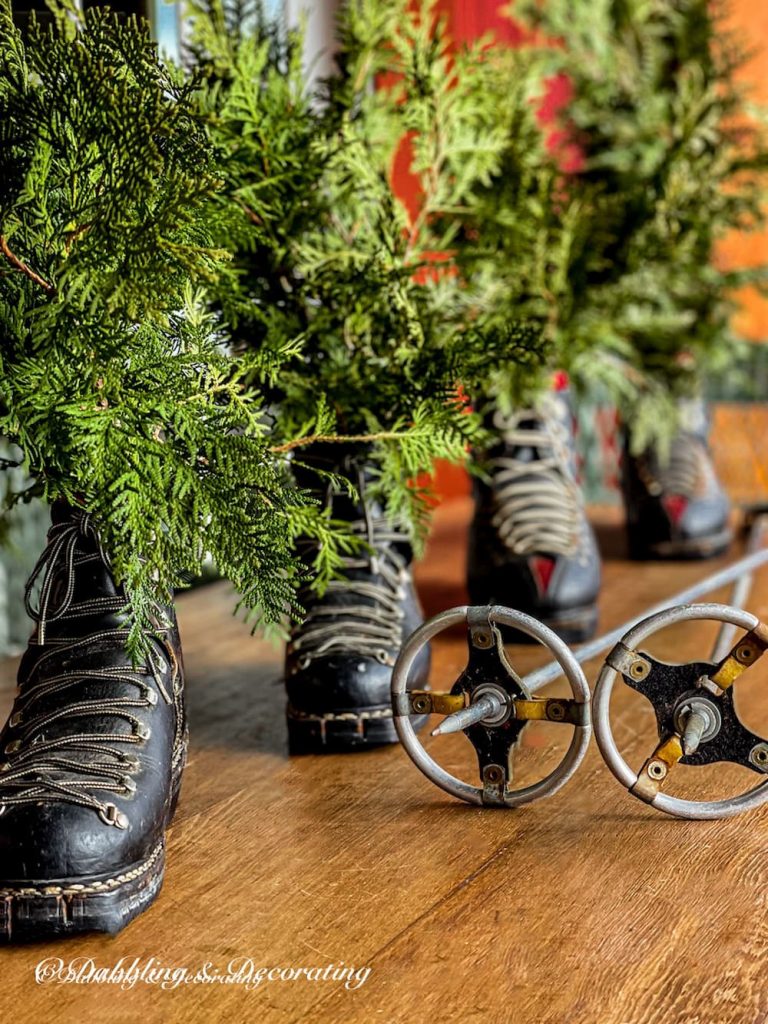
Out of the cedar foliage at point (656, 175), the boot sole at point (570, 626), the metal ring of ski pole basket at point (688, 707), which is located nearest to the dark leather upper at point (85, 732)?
the metal ring of ski pole basket at point (688, 707)

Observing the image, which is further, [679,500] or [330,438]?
[679,500]

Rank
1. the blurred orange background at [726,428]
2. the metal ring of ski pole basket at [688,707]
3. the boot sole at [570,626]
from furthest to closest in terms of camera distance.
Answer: the blurred orange background at [726,428] → the boot sole at [570,626] → the metal ring of ski pole basket at [688,707]

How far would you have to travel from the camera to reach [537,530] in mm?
1050

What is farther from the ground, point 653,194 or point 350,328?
point 653,194

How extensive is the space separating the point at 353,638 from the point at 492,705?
6.6 inches

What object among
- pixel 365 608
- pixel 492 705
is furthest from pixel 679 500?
pixel 492 705

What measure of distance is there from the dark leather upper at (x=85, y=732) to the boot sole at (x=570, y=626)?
1.32 ft

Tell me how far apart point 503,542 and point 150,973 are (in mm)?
596

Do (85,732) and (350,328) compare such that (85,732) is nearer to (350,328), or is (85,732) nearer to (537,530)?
(350,328)

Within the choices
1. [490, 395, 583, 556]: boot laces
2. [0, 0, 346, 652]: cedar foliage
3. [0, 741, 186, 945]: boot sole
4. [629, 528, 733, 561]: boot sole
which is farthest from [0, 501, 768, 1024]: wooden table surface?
[629, 528, 733, 561]: boot sole

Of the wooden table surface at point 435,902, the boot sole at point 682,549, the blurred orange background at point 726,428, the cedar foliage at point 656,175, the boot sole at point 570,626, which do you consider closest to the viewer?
the wooden table surface at point 435,902

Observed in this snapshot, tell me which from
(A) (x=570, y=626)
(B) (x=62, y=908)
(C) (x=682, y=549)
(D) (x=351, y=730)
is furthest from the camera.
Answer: (C) (x=682, y=549)

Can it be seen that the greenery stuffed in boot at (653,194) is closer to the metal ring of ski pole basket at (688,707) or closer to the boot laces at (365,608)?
the boot laces at (365,608)

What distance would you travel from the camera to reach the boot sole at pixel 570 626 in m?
1.02
